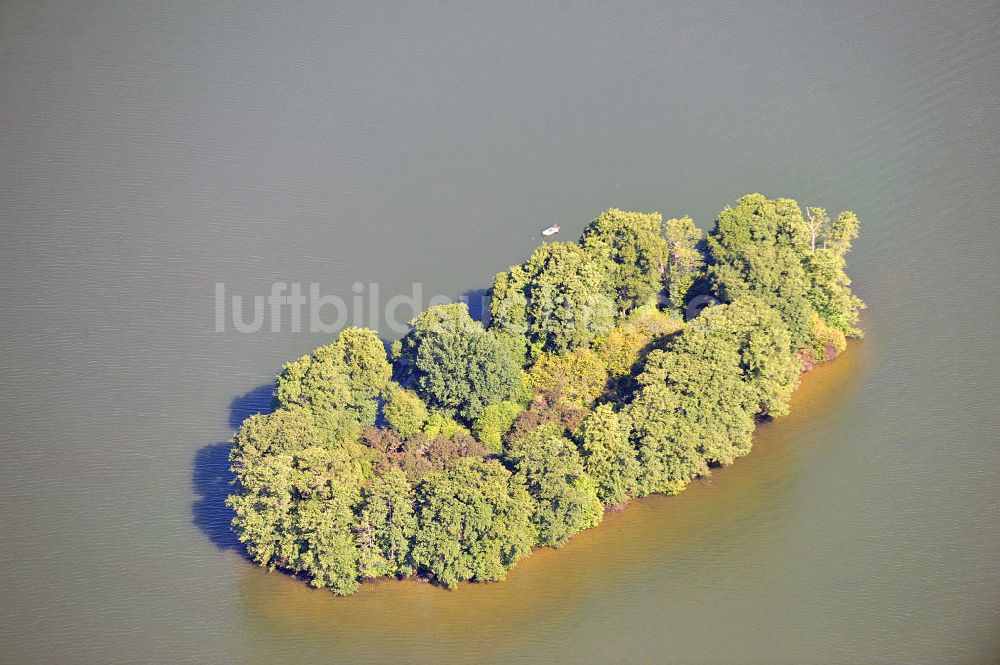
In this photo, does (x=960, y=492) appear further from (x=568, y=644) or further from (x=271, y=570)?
(x=271, y=570)

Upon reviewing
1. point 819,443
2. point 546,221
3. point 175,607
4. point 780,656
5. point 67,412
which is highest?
point 546,221

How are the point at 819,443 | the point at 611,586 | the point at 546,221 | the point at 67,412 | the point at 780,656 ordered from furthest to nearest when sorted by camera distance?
the point at 546,221
the point at 67,412
the point at 819,443
the point at 611,586
the point at 780,656

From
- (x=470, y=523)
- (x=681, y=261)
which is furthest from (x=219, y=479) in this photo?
(x=681, y=261)

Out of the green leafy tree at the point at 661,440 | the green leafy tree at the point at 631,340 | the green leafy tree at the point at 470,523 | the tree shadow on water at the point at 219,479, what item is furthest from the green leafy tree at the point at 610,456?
the tree shadow on water at the point at 219,479

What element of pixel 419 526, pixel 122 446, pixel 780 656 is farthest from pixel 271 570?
pixel 780 656

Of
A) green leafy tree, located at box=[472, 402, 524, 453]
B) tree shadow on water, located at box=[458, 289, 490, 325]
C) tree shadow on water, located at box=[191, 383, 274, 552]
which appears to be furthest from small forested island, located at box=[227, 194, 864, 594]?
tree shadow on water, located at box=[458, 289, 490, 325]

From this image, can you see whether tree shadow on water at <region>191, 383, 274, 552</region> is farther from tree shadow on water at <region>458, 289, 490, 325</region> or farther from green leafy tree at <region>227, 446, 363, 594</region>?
tree shadow on water at <region>458, 289, 490, 325</region>
